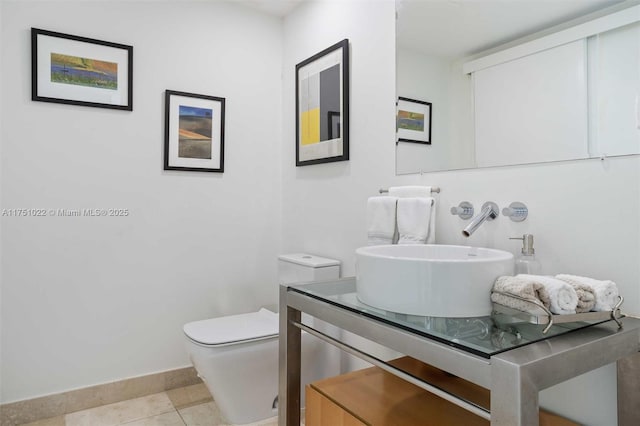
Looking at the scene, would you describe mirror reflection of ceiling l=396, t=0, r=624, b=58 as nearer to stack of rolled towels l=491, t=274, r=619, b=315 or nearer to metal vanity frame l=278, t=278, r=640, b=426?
stack of rolled towels l=491, t=274, r=619, b=315

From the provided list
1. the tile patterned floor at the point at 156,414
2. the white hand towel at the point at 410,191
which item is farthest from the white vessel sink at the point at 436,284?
the tile patterned floor at the point at 156,414

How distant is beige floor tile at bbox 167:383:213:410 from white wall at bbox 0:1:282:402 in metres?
0.15

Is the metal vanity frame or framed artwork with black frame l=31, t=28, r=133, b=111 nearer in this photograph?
the metal vanity frame

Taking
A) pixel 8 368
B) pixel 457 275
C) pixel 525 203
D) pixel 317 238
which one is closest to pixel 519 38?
pixel 525 203

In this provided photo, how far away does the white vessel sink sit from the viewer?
3.14ft

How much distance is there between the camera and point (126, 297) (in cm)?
217

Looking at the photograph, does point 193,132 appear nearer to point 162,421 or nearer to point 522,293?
point 162,421

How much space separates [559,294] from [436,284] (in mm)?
257

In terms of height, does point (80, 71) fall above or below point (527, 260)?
above

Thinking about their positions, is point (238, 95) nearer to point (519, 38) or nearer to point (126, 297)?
point (126, 297)

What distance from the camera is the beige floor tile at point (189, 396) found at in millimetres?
2127

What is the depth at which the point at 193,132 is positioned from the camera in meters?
2.35

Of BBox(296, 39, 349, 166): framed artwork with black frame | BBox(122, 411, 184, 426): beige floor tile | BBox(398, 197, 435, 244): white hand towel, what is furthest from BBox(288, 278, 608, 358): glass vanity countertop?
BBox(122, 411, 184, 426): beige floor tile

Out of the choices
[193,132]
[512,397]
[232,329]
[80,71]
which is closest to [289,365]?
[232,329]
